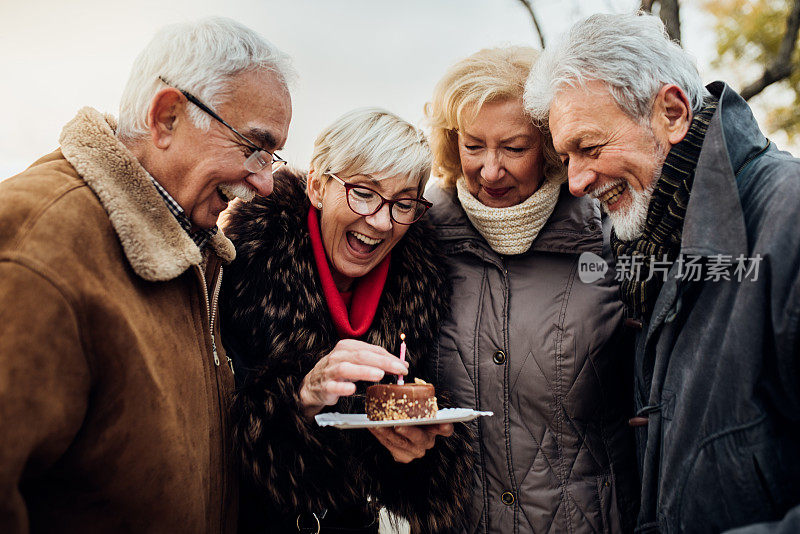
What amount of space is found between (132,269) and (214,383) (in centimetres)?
61

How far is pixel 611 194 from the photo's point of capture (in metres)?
2.53

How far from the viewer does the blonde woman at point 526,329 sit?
2615 mm

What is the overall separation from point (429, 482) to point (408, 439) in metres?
0.29

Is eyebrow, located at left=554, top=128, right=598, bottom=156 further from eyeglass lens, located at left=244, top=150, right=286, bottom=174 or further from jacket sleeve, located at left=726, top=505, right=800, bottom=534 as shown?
jacket sleeve, located at left=726, top=505, right=800, bottom=534

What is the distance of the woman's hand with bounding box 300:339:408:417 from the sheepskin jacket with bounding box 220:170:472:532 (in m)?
0.15

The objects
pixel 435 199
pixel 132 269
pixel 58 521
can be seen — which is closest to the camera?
pixel 58 521

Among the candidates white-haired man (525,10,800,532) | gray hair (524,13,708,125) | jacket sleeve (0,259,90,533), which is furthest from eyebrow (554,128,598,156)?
jacket sleeve (0,259,90,533)

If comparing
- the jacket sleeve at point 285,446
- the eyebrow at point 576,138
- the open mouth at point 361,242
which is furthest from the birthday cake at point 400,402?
the eyebrow at point 576,138

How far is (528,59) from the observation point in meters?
2.98

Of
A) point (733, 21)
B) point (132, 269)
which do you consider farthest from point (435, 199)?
point (733, 21)

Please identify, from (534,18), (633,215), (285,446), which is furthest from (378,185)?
(534,18)

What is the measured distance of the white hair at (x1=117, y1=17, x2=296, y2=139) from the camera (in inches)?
79.8

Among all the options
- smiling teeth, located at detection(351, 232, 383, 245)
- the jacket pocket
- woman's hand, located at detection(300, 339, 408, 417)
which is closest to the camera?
woman's hand, located at detection(300, 339, 408, 417)

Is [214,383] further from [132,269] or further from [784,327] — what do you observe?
[784,327]
